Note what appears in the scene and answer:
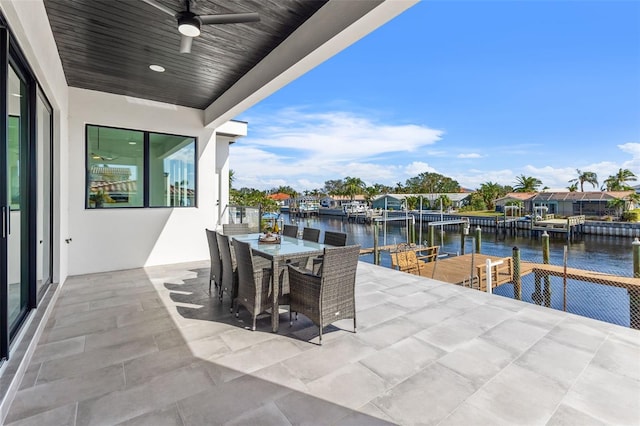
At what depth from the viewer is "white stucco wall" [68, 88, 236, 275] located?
5.02m

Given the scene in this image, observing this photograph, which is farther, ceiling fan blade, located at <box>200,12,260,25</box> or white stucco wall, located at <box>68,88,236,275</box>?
white stucco wall, located at <box>68,88,236,275</box>

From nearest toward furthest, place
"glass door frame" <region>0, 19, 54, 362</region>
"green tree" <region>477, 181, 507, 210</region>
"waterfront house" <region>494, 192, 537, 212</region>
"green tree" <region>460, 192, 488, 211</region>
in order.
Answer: "glass door frame" <region>0, 19, 54, 362</region>, "waterfront house" <region>494, 192, 537, 212</region>, "green tree" <region>460, 192, 488, 211</region>, "green tree" <region>477, 181, 507, 210</region>

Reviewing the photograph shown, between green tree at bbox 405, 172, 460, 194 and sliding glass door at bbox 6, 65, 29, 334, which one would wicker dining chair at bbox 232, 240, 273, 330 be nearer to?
sliding glass door at bbox 6, 65, 29, 334

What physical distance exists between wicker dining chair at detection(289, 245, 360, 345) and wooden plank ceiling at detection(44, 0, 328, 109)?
2358 millimetres

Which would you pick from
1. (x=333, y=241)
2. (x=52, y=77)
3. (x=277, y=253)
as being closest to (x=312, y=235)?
(x=333, y=241)

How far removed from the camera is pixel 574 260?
16.0 m

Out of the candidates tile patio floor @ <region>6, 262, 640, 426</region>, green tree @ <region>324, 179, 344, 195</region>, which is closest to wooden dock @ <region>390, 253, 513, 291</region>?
tile patio floor @ <region>6, 262, 640, 426</region>

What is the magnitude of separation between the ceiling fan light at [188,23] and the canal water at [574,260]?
5.97 m

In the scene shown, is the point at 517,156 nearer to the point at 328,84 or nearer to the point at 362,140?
the point at 362,140

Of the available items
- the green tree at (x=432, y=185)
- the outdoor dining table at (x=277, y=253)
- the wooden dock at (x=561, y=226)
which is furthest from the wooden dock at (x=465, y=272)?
the green tree at (x=432, y=185)

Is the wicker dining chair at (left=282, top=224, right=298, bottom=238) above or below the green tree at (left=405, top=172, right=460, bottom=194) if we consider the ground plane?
below

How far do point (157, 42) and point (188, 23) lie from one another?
3.95 ft

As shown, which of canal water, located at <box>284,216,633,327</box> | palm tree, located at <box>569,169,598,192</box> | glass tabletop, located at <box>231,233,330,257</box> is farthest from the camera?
palm tree, located at <box>569,169,598,192</box>

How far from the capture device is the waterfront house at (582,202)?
92.5 feet
